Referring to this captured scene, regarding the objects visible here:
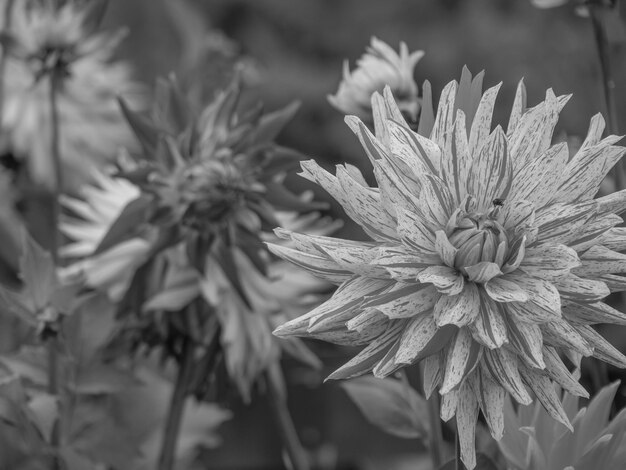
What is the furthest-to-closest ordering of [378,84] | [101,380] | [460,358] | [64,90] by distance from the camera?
[64,90] → [101,380] → [378,84] → [460,358]

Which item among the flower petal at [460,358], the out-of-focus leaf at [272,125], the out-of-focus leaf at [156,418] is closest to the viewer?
the flower petal at [460,358]

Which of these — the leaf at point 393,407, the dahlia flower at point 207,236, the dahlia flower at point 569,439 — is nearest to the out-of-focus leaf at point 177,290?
the dahlia flower at point 207,236

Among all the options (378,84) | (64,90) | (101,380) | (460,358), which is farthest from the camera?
(64,90)

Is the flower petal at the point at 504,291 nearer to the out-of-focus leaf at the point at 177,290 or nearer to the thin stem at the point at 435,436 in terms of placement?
the thin stem at the point at 435,436

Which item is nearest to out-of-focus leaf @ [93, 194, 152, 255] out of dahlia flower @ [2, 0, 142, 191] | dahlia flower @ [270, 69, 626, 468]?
dahlia flower @ [2, 0, 142, 191]

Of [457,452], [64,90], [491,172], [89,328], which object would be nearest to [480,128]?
[491,172]

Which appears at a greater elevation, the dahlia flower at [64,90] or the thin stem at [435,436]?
the dahlia flower at [64,90]

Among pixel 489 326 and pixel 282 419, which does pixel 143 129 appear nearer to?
pixel 282 419
